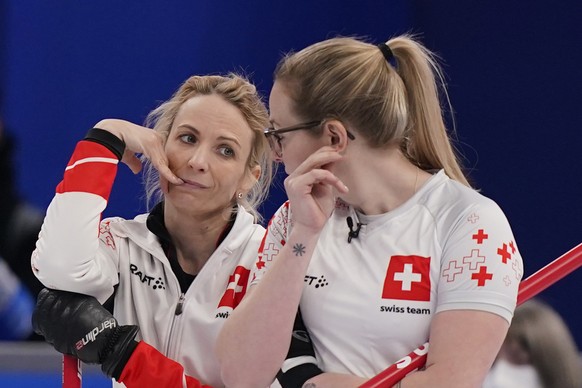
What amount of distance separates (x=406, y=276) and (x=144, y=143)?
59 cm

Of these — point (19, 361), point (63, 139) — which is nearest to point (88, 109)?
point (63, 139)

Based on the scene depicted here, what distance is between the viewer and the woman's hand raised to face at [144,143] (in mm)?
1938

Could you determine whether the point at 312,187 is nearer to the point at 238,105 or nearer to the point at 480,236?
the point at 480,236

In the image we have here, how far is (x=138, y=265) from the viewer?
1.99 meters

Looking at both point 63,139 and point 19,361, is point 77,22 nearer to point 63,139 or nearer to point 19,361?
point 63,139

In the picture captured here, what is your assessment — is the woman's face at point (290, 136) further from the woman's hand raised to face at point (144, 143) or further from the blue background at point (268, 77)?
the blue background at point (268, 77)

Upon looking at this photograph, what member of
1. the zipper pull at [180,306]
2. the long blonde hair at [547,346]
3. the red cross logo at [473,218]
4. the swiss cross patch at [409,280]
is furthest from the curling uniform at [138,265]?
the long blonde hair at [547,346]

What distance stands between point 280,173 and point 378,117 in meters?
2.21

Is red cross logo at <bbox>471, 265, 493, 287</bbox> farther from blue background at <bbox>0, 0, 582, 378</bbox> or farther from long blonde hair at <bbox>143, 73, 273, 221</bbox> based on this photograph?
blue background at <bbox>0, 0, 582, 378</bbox>

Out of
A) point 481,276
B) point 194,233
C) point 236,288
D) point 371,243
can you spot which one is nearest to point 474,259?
point 481,276

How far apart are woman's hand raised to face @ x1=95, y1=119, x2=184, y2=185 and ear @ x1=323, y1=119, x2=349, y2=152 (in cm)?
37

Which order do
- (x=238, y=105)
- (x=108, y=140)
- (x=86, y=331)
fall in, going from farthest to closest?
1. (x=238, y=105)
2. (x=108, y=140)
3. (x=86, y=331)

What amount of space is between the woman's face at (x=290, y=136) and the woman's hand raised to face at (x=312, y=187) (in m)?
0.04

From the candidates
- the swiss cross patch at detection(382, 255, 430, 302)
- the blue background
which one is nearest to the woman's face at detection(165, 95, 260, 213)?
the swiss cross patch at detection(382, 255, 430, 302)
